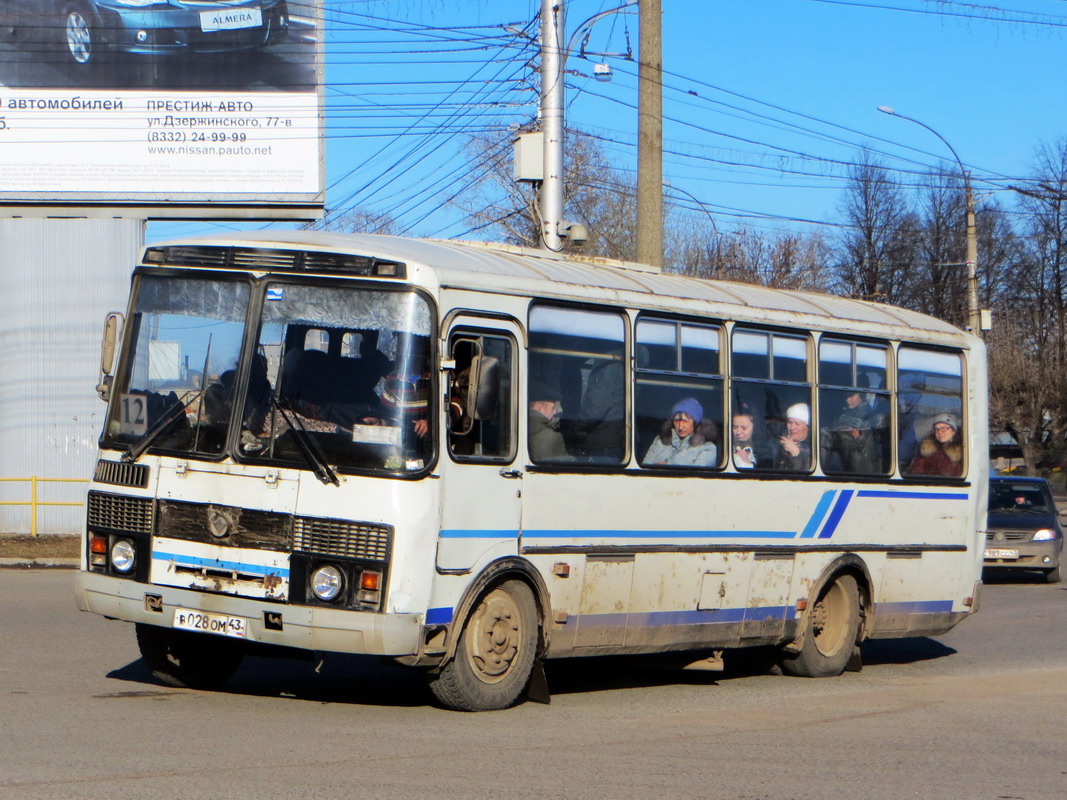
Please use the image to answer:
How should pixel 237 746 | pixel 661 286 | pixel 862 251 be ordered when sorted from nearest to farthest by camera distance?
pixel 237 746 < pixel 661 286 < pixel 862 251

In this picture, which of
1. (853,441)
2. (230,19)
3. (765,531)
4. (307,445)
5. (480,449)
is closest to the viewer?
(307,445)

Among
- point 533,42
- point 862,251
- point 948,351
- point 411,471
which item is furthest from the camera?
point 862,251

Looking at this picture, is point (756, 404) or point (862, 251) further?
point (862, 251)

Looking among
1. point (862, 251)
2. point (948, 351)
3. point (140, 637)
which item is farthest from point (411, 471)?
point (862, 251)

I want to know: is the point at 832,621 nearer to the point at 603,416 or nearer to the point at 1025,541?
the point at 603,416

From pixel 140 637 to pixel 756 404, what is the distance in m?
4.72

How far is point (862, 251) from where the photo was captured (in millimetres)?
72938

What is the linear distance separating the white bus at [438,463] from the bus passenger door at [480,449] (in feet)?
0.06

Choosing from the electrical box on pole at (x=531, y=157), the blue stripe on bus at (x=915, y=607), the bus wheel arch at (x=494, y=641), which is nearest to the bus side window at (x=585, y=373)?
the bus wheel arch at (x=494, y=641)

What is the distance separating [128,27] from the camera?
26.7m

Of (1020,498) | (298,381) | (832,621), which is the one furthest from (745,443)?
(1020,498)

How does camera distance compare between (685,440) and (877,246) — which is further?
(877,246)

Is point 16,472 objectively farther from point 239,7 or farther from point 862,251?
point 862,251

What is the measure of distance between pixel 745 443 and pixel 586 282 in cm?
194
